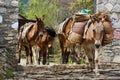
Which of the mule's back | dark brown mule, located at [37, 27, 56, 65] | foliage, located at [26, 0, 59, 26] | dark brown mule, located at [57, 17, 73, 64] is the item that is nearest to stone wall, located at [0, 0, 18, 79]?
the mule's back

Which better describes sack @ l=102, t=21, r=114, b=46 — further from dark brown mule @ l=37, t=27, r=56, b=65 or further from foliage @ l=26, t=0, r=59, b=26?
foliage @ l=26, t=0, r=59, b=26

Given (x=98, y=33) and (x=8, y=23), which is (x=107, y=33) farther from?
(x=8, y=23)

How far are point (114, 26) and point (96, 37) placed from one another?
8.00 feet

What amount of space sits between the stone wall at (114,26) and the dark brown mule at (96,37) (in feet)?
4.94

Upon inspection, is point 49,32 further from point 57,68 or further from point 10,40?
point 57,68

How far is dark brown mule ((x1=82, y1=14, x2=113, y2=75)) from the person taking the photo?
9.29 meters

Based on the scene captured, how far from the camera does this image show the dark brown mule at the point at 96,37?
9.29m

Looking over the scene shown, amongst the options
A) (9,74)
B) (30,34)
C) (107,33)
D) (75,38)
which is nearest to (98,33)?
(107,33)

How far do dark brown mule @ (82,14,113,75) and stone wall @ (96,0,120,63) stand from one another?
151cm

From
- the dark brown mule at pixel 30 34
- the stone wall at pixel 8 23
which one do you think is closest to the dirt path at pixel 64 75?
the stone wall at pixel 8 23

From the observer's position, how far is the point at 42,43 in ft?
46.3

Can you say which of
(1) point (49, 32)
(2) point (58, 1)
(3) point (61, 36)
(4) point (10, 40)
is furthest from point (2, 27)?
(2) point (58, 1)

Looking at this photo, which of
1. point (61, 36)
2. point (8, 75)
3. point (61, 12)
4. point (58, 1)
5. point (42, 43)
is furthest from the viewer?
point (58, 1)

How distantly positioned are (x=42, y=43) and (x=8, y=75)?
19.8ft
